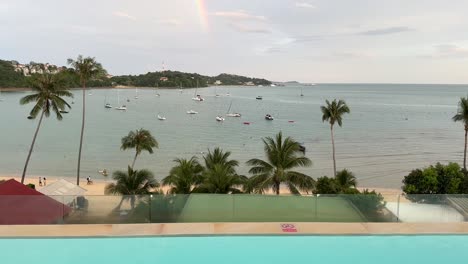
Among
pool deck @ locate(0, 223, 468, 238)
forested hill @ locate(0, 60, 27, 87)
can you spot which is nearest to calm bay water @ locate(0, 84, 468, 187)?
pool deck @ locate(0, 223, 468, 238)

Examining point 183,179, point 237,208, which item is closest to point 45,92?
point 183,179

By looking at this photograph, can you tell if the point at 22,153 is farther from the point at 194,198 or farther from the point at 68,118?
the point at 194,198

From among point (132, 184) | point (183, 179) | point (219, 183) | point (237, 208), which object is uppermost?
point (237, 208)

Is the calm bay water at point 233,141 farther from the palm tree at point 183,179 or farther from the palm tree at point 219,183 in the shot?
the palm tree at point 219,183

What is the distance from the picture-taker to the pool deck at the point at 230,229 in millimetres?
10188

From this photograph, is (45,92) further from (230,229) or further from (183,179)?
(230,229)

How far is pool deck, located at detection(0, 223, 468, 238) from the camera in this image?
33.4 feet

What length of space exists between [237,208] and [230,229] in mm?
819

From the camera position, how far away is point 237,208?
11203 millimetres

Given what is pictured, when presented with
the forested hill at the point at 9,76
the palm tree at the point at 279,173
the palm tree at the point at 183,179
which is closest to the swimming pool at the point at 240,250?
the palm tree at the point at 279,173

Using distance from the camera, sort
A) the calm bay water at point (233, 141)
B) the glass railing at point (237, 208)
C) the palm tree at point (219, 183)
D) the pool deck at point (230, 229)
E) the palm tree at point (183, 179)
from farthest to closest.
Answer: the calm bay water at point (233, 141) → the palm tree at point (183, 179) → the palm tree at point (219, 183) → the glass railing at point (237, 208) → the pool deck at point (230, 229)

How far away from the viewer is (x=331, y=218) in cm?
1122

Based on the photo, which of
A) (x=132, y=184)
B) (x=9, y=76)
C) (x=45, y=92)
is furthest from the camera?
(x=9, y=76)

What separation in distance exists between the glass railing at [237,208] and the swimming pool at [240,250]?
3.38ft
